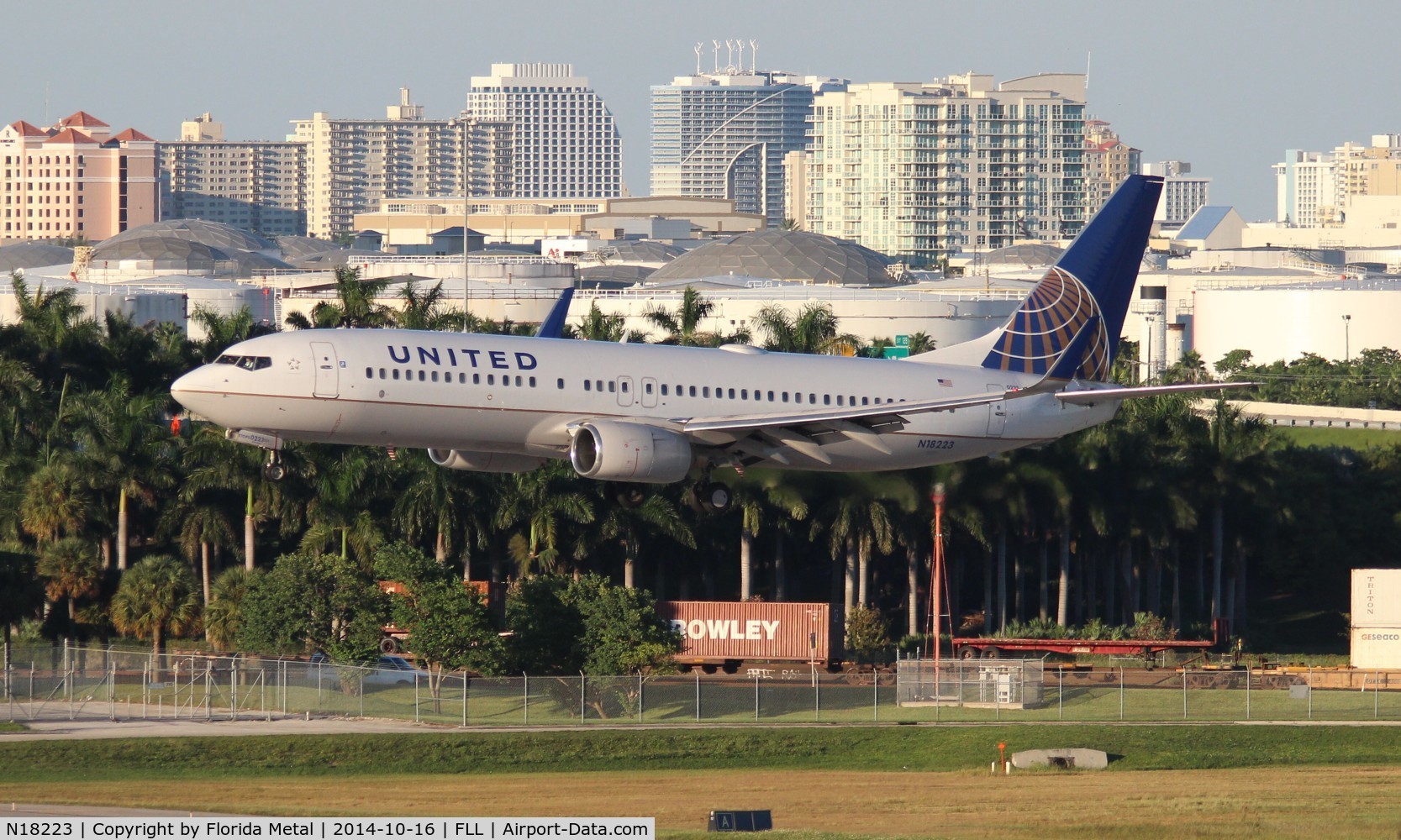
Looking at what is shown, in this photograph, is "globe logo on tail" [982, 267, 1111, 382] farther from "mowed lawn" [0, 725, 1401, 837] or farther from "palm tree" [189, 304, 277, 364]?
"palm tree" [189, 304, 277, 364]

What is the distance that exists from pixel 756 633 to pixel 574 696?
1938 centimetres

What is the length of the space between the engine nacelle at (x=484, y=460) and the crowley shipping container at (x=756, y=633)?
25.5 m

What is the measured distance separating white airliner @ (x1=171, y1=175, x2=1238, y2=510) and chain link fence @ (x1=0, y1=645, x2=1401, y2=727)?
9.26m

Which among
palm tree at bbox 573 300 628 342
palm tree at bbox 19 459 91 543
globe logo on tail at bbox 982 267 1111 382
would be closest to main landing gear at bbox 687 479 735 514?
globe logo on tail at bbox 982 267 1111 382

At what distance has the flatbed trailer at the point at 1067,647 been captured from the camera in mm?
93250

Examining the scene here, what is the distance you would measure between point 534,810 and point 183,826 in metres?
13.6

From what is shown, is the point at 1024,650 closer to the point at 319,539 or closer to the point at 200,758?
the point at 319,539

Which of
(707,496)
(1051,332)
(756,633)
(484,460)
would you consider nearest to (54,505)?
(756,633)

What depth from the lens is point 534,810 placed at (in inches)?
2168

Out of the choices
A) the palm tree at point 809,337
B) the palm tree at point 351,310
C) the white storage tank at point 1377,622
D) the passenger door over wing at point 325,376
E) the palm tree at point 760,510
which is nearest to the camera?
the passenger door over wing at point 325,376

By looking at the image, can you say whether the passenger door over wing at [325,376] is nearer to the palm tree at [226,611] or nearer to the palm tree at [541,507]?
the palm tree at [226,611]

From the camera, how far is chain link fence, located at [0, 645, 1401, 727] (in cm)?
7100

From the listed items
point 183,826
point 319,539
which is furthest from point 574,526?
point 183,826

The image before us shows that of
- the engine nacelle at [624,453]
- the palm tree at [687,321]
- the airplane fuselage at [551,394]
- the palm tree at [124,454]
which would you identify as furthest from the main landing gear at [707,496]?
the palm tree at [687,321]
